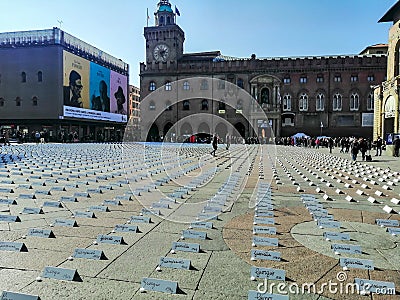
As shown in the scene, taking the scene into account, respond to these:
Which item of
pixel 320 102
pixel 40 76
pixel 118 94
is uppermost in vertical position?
pixel 40 76

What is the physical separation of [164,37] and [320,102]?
35324 mm

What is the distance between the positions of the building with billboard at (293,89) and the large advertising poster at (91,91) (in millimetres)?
7888

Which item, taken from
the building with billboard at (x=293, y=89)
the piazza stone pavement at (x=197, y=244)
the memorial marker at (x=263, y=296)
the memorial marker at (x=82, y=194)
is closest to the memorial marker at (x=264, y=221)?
the piazza stone pavement at (x=197, y=244)

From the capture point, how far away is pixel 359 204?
849 cm

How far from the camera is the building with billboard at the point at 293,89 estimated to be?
67.8 m

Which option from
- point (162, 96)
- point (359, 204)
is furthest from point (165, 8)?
point (359, 204)

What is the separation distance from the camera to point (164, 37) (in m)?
76.8

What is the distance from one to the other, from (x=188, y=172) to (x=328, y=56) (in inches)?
2524

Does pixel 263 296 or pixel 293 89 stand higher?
pixel 293 89

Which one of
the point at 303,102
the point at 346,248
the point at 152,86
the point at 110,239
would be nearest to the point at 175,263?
the point at 110,239

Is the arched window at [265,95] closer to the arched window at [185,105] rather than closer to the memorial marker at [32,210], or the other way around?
the arched window at [185,105]

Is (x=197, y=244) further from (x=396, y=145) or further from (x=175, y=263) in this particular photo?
(x=396, y=145)

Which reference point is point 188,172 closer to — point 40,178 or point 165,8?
point 40,178

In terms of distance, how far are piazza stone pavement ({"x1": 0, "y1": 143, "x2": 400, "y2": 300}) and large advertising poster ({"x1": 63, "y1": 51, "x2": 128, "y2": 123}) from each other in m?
56.9
